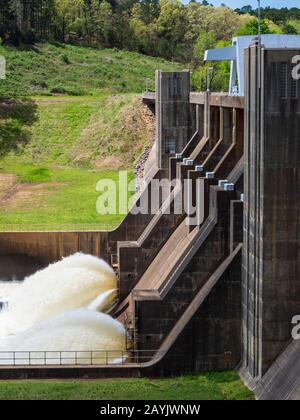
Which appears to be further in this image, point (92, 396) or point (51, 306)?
point (51, 306)

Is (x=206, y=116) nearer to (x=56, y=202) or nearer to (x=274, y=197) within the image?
(x=274, y=197)

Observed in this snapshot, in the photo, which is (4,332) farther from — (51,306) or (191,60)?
(191,60)

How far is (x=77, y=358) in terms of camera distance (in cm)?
2445

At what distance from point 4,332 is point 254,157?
1391 cm

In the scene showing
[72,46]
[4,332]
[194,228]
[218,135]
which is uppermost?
[72,46]

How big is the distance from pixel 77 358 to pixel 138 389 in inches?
126

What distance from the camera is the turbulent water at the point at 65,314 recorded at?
2530 centimetres

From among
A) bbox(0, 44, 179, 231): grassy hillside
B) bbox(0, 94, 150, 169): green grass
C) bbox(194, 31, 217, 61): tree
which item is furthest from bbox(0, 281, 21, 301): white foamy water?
bbox(194, 31, 217, 61): tree

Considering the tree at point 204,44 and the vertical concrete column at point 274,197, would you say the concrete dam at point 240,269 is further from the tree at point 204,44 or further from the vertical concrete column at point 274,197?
the tree at point 204,44

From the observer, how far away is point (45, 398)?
21.2 m

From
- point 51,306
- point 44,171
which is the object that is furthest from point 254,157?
point 44,171

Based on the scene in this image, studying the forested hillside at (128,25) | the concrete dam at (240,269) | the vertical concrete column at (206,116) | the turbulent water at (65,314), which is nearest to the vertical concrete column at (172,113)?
the vertical concrete column at (206,116)

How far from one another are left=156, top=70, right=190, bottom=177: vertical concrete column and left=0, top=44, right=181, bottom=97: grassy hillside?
108 ft

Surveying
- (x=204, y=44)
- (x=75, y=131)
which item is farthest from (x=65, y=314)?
(x=204, y=44)
